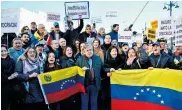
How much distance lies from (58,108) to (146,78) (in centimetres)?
224

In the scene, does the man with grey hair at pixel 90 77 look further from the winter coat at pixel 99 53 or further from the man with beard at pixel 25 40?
the man with beard at pixel 25 40

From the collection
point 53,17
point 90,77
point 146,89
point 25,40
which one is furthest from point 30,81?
point 53,17

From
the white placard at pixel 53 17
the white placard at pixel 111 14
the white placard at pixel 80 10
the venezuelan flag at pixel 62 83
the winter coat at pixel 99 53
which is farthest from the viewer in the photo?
the white placard at pixel 111 14

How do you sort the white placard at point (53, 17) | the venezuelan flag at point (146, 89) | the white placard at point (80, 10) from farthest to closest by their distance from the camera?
the white placard at point (53, 17)
the white placard at point (80, 10)
the venezuelan flag at point (146, 89)

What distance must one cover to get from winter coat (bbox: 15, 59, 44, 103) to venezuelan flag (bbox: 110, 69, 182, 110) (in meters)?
1.86

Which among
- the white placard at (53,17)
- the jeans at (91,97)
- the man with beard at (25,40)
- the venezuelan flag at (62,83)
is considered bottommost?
the jeans at (91,97)

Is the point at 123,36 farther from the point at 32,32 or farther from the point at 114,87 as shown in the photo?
the point at 114,87

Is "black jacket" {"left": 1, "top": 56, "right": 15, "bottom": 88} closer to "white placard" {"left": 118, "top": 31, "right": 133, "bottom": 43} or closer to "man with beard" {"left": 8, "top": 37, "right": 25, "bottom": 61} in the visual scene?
"man with beard" {"left": 8, "top": 37, "right": 25, "bottom": 61}

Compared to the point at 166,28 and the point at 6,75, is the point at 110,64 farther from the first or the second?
the point at 166,28

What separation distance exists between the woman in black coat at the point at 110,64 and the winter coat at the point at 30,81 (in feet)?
5.65

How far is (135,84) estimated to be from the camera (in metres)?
8.15

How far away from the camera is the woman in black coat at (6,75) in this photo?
7.17 m

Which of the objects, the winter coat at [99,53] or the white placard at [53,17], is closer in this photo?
the winter coat at [99,53]

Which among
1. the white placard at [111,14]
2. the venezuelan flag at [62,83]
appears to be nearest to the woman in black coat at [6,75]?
the venezuelan flag at [62,83]
